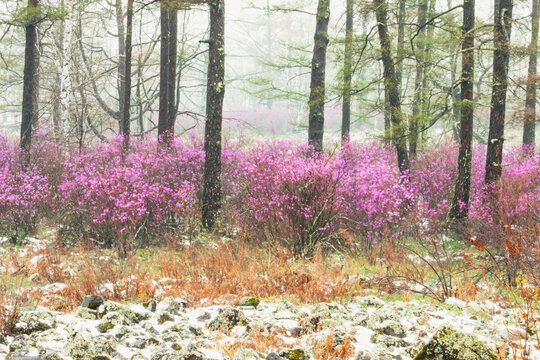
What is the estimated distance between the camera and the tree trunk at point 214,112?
8352 millimetres

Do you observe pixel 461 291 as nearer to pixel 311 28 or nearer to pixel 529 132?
pixel 529 132

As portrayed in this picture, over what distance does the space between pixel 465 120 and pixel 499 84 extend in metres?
0.97

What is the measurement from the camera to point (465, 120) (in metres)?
8.87

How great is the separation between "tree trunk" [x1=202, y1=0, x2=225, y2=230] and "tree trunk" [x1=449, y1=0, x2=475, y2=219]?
4.67 meters

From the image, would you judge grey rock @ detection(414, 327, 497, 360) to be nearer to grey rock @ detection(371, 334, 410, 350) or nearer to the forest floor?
the forest floor

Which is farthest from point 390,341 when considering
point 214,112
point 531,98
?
point 531,98

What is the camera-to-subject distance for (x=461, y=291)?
4.75 meters

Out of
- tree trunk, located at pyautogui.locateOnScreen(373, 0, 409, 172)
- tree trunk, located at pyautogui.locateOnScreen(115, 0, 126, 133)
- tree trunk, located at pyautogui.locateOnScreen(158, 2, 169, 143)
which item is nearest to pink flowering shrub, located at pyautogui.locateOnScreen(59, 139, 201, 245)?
tree trunk, located at pyautogui.locateOnScreen(158, 2, 169, 143)

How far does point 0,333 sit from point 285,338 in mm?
2249

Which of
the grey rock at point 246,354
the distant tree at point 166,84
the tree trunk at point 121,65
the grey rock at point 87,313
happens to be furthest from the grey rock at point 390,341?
the tree trunk at point 121,65

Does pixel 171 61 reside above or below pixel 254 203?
above

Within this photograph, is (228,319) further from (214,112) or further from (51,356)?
(214,112)

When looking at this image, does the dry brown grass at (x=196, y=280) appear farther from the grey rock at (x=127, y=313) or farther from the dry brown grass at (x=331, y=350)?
the dry brown grass at (x=331, y=350)

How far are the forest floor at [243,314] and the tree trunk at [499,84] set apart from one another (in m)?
4.30
